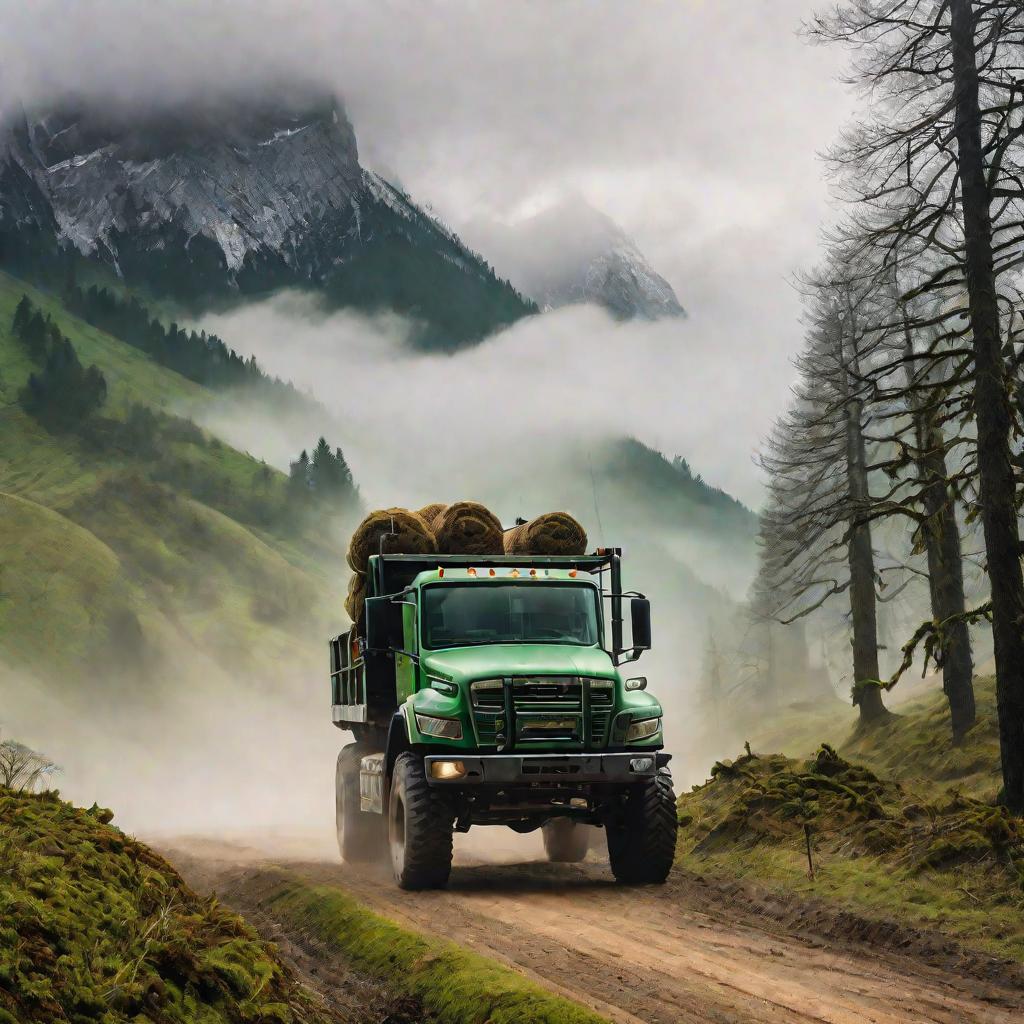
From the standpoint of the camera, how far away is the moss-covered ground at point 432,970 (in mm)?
8406

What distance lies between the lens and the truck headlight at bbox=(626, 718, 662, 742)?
15.4 m

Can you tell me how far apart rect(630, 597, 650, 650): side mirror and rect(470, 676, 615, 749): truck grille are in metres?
1.10

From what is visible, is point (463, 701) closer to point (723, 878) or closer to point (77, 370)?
point (723, 878)

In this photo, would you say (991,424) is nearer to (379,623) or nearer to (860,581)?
(379,623)

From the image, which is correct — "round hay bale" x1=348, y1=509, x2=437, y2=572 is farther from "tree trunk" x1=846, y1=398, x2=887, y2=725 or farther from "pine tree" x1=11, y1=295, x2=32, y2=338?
Answer: "pine tree" x1=11, y1=295, x2=32, y2=338

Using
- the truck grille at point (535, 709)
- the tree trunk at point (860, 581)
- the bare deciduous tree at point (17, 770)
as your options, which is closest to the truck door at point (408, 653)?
the truck grille at point (535, 709)

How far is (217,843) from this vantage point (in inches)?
1000

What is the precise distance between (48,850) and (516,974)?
3573 mm

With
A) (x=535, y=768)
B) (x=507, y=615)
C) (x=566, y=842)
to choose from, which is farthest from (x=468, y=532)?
(x=566, y=842)

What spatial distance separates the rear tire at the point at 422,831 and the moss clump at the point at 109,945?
5422mm

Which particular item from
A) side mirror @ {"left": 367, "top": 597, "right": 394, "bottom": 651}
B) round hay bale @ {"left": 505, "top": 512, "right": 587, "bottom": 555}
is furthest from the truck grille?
round hay bale @ {"left": 505, "top": 512, "right": 587, "bottom": 555}

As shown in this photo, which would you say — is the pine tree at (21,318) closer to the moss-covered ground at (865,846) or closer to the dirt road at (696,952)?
the moss-covered ground at (865,846)

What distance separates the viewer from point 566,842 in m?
19.9

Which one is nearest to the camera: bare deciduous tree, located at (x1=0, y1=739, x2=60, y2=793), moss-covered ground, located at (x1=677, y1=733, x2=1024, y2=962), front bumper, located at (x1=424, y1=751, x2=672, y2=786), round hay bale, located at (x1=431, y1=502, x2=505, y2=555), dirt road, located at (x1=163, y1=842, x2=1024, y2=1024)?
dirt road, located at (x1=163, y1=842, x2=1024, y2=1024)
